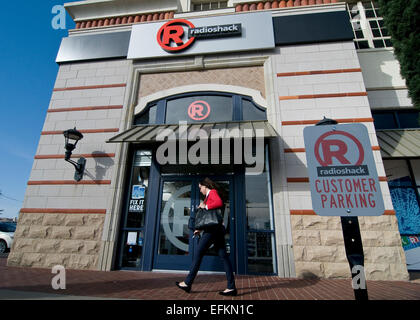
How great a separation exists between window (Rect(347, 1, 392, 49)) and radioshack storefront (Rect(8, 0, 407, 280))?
224 centimetres

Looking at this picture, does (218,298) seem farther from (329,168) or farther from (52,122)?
(52,122)

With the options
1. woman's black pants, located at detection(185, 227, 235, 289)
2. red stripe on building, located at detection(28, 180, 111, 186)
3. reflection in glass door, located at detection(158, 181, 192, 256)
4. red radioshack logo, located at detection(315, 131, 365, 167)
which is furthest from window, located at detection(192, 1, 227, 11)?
woman's black pants, located at detection(185, 227, 235, 289)

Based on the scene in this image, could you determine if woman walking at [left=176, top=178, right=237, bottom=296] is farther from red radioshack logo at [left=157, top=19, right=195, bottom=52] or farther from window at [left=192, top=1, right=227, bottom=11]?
window at [left=192, top=1, right=227, bottom=11]

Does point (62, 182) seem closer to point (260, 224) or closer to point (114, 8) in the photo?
point (260, 224)

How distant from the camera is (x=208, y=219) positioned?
10.5 feet

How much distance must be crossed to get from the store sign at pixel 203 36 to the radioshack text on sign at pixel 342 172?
5410 mm

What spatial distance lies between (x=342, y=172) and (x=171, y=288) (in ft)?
10.9

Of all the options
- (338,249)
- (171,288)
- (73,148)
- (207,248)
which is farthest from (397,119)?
(73,148)

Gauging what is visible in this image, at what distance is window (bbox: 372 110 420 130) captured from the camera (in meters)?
6.47

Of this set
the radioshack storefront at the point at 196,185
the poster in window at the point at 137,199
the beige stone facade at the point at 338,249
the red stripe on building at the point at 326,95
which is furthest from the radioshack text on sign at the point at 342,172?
the poster in window at the point at 137,199

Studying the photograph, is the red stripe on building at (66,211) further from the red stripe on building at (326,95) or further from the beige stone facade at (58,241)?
the red stripe on building at (326,95)

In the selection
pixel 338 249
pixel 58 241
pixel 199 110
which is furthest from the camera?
pixel 199 110

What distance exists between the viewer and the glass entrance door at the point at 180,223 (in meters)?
5.06
